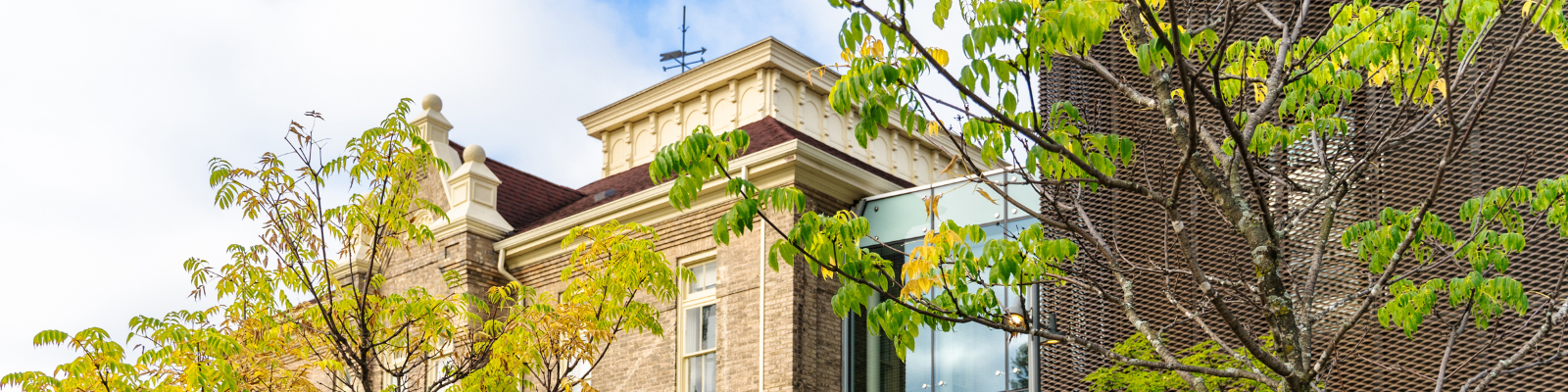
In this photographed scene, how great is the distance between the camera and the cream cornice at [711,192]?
16.6m

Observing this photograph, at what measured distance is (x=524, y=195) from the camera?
72.0 feet

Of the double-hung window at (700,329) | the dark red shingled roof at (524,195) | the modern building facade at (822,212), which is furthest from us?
the dark red shingled roof at (524,195)

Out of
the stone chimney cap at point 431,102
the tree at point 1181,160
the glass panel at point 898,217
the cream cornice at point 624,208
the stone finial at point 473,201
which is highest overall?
the stone chimney cap at point 431,102

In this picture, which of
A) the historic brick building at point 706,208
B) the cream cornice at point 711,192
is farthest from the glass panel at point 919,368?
the cream cornice at point 711,192

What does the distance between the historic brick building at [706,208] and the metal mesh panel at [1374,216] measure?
10.7 ft

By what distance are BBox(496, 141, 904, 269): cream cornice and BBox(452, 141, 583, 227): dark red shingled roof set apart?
1.30m

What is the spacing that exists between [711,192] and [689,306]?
1563mm

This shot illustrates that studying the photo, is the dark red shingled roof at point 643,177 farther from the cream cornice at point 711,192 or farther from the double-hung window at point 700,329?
the double-hung window at point 700,329

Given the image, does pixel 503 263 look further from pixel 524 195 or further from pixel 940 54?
pixel 940 54

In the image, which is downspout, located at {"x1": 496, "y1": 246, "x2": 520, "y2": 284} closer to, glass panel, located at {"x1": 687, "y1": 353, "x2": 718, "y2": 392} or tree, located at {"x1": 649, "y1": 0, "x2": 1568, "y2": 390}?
glass panel, located at {"x1": 687, "y1": 353, "x2": 718, "y2": 392}

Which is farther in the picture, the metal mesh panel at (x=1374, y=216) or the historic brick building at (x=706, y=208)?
the historic brick building at (x=706, y=208)

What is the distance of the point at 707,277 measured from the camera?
17.7 m

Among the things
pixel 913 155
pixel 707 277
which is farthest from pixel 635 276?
pixel 913 155

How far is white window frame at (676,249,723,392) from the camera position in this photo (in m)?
17.3
